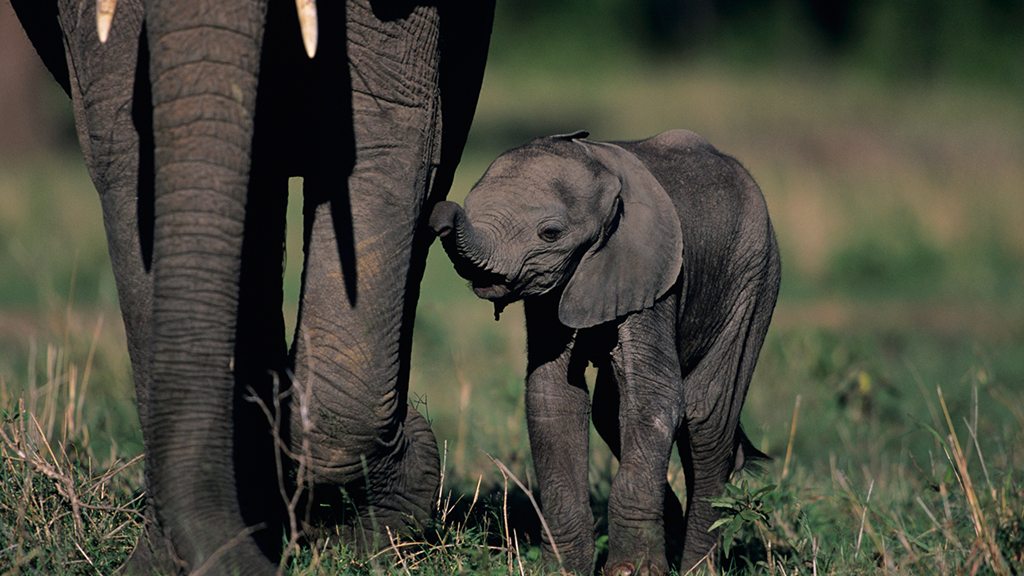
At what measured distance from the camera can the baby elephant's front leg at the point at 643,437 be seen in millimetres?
3904

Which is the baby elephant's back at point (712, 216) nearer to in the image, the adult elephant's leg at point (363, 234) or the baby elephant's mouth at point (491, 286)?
the baby elephant's mouth at point (491, 286)

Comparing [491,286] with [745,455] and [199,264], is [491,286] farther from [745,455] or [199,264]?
[745,455]

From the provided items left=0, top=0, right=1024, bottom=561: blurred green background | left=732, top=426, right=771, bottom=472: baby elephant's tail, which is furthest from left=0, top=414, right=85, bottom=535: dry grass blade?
left=732, top=426, right=771, bottom=472: baby elephant's tail

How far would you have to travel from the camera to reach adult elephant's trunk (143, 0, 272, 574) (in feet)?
9.69

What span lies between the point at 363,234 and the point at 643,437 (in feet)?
3.63

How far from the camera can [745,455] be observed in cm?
490

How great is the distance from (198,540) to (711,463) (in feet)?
7.20

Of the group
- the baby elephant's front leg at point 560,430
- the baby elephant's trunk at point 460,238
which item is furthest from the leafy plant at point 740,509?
the baby elephant's trunk at point 460,238

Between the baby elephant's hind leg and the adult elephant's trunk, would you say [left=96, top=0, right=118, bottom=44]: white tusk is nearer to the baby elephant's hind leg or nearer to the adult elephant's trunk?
the adult elephant's trunk

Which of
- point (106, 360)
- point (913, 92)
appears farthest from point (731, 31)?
point (106, 360)

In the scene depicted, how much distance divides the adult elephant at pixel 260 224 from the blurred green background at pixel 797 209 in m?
0.79

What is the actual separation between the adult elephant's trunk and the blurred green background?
1.59 meters

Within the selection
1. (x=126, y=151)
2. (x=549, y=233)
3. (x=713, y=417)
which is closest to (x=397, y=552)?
(x=549, y=233)

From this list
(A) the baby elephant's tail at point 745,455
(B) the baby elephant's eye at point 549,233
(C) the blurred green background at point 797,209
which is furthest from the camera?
(C) the blurred green background at point 797,209
